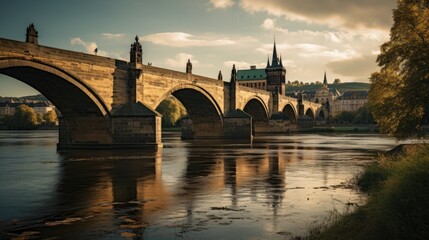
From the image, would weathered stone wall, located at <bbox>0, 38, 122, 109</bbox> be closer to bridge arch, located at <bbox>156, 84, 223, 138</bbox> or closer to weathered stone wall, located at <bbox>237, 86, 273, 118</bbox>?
bridge arch, located at <bbox>156, 84, 223, 138</bbox>

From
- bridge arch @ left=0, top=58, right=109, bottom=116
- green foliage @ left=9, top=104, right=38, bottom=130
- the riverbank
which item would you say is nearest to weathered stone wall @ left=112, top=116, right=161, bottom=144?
bridge arch @ left=0, top=58, right=109, bottom=116

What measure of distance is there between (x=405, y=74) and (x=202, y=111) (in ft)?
125

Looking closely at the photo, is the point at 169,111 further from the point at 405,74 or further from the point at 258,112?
the point at 405,74

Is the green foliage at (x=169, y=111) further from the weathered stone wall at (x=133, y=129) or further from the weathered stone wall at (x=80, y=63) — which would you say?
the weathered stone wall at (x=133, y=129)

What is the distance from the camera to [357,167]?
2322 cm

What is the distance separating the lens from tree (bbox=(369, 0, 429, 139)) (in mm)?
24047

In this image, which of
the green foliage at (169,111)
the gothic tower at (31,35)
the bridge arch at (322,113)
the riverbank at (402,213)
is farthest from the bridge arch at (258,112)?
the bridge arch at (322,113)

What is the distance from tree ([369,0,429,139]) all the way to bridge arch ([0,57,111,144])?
2237 centimetres

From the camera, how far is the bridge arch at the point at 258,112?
8701 centimetres

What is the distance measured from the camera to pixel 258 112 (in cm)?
9188

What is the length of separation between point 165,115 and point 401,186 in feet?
365

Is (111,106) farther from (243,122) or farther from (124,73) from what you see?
(243,122)

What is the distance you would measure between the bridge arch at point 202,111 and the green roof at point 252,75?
328ft

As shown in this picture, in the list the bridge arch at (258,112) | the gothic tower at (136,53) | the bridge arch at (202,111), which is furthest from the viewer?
the bridge arch at (258,112)
